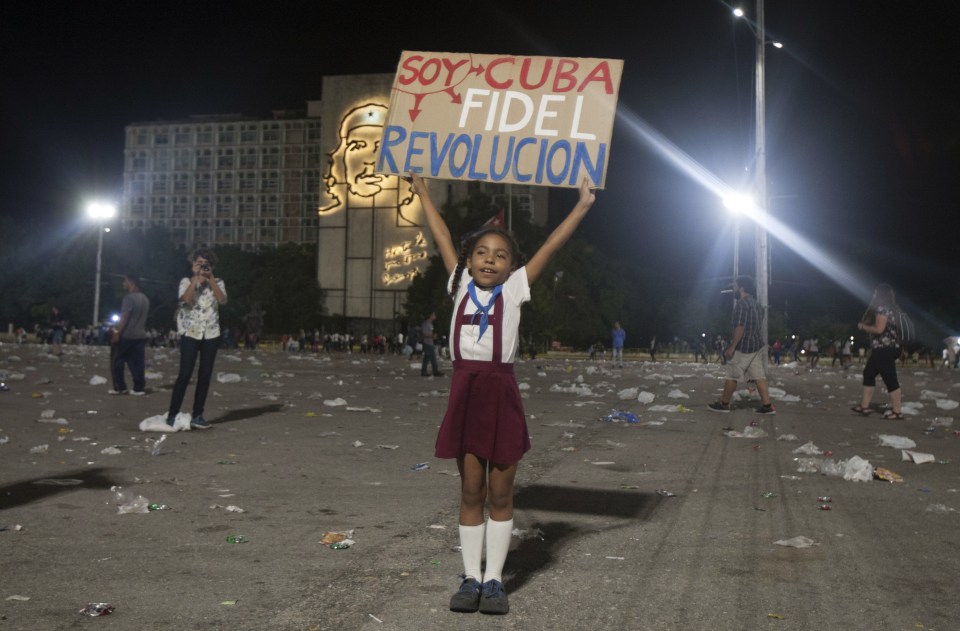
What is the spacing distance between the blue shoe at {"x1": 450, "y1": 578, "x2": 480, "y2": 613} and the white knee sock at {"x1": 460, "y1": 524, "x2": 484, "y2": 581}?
6 cm

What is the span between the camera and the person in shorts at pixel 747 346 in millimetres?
12617

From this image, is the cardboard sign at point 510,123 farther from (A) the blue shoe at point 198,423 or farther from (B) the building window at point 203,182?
(B) the building window at point 203,182

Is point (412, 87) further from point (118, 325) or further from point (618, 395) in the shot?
point (618, 395)

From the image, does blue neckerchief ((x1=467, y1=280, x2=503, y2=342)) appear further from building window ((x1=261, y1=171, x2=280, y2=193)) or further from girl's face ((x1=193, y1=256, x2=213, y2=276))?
building window ((x1=261, y1=171, x2=280, y2=193))

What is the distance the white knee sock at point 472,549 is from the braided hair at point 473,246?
3.19 ft

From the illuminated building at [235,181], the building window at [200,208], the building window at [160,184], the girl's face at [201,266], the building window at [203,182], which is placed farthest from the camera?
the building window at [200,208]

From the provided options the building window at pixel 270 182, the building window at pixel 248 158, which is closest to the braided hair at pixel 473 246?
the building window at pixel 270 182

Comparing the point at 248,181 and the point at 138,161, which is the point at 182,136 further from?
the point at 248,181

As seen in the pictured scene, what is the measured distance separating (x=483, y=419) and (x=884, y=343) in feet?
33.0

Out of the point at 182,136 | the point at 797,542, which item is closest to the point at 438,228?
the point at 797,542

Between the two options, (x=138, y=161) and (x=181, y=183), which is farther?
(x=138, y=161)

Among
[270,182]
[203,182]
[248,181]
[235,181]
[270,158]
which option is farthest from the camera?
[203,182]

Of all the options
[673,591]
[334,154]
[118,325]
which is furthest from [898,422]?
[334,154]

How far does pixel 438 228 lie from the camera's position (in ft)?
15.1
